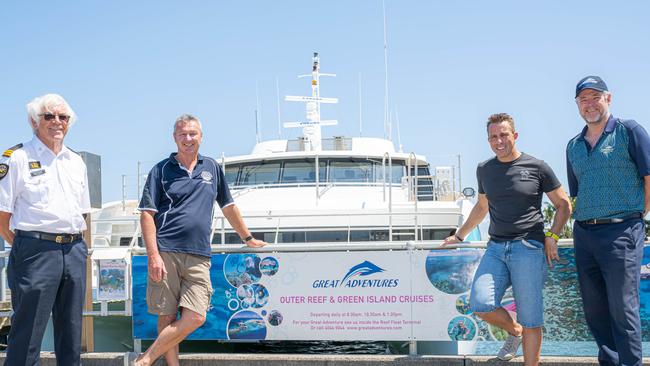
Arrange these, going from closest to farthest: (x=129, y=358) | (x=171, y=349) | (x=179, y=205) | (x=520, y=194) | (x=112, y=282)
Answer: (x=520, y=194) → (x=179, y=205) → (x=171, y=349) → (x=129, y=358) → (x=112, y=282)

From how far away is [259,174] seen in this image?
11773mm

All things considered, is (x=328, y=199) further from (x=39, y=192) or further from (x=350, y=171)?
(x=39, y=192)

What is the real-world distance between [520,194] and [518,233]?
0.26 metres

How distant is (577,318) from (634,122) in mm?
1624

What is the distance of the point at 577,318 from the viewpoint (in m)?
4.80

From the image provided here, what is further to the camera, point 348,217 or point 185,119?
point 348,217

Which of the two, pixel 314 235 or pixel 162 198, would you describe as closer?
pixel 162 198

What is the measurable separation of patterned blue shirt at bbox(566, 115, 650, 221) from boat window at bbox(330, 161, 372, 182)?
765 cm

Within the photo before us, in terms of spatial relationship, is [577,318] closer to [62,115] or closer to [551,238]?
[551,238]

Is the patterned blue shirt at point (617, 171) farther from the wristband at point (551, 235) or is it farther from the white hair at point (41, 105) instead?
the white hair at point (41, 105)

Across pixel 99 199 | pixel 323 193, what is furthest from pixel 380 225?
pixel 99 199

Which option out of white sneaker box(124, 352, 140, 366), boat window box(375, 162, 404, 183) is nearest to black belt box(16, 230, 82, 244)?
white sneaker box(124, 352, 140, 366)

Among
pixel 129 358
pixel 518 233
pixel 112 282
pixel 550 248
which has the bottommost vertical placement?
pixel 129 358

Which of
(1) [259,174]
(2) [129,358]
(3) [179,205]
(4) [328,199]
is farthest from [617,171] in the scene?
(1) [259,174]
